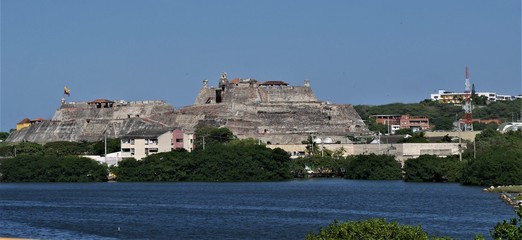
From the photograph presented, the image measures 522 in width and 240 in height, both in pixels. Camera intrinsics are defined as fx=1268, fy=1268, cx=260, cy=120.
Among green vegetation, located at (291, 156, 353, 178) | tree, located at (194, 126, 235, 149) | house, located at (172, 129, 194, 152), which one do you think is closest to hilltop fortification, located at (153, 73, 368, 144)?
tree, located at (194, 126, 235, 149)

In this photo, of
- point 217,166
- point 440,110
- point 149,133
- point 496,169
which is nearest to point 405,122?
point 440,110

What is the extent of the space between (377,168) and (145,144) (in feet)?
66.0

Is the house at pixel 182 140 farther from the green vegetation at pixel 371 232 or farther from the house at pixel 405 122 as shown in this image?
the green vegetation at pixel 371 232

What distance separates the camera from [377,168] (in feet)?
256

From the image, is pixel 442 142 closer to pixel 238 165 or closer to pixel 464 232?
pixel 238 165

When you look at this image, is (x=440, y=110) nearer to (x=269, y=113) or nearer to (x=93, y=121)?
(x=269, y=113)

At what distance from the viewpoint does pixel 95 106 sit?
117 meters

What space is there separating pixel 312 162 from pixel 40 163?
18.0 m

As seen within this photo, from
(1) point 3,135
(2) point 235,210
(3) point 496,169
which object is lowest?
(2) point 235,210

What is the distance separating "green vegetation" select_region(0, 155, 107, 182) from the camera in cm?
8144

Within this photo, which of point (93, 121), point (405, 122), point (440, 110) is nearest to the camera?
point (93, 121)

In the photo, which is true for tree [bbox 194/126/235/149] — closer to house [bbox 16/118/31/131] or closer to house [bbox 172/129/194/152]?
house [bbox 172/129/194/152]

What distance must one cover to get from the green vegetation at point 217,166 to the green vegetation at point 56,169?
2.76m

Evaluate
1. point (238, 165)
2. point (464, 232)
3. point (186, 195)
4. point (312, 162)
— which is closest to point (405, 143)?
point (312, 162)
